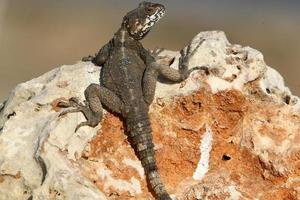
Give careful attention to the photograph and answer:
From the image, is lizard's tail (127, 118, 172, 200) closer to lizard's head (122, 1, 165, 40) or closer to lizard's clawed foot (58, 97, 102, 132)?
lizard's clawed foot (58, 97, 102, 132)

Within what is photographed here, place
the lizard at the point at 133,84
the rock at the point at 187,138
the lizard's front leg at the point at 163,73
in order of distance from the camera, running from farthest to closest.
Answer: the lizard's front leg at the point at 163,73, the lizard at the point at 133,84, the rock at the point at 187,138

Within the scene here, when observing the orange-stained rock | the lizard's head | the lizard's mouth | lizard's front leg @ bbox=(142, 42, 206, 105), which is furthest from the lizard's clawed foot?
the lizard's mouth

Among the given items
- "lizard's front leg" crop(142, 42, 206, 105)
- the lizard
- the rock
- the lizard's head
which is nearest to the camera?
the rock

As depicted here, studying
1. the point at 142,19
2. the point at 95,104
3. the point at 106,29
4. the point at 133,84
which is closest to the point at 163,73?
the point at 133,84

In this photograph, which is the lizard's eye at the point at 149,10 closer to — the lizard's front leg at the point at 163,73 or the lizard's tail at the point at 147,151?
the lizard's front leg at the point at 163,73

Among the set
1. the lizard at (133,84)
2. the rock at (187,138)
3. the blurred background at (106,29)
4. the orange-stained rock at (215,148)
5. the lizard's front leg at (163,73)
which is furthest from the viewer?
the blurred background at (106,29)

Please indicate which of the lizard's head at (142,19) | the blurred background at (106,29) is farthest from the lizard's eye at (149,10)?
the blurred background at (106,29)
